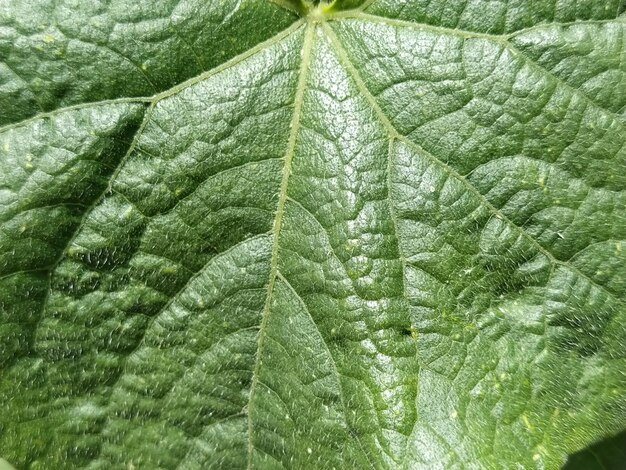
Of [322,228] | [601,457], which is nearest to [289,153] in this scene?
[322,228]

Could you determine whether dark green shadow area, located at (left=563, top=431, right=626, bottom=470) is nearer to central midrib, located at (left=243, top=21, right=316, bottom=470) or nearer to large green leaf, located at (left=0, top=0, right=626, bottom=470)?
large green leaf, located at (left=0, top=0, right=626, bottom=470)

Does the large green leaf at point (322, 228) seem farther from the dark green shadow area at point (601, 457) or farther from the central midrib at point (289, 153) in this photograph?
the dark green shadow area at point (601, 457)

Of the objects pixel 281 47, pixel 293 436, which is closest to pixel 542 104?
pixel 281 47

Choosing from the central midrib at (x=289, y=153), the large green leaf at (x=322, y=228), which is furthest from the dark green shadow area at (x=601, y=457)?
the central midrib at (x=289, y=153)

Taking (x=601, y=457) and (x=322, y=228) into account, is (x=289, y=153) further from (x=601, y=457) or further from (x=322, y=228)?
(x=601, y=457)

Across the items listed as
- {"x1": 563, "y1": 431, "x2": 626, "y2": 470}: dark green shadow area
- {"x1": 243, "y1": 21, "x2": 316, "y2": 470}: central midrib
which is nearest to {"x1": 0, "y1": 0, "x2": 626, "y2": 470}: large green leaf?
{"x1": 243, "y1": 21, "x2": 316, "y2": 470}: central midrib

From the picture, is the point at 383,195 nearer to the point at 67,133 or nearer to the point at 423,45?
the point at 423,45
